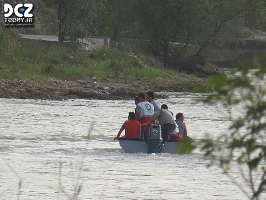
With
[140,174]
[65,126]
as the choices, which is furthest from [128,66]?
[140,174]

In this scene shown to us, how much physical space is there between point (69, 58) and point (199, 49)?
15030mm

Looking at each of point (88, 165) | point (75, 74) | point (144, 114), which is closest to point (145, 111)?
point (144, 114)

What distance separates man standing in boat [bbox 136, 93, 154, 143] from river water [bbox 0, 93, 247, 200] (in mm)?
624

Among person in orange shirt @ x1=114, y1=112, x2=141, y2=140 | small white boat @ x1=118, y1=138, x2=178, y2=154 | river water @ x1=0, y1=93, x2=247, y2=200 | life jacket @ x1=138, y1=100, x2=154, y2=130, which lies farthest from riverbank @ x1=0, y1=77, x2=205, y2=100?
person in orange shirt @ x1=114, y1=112, x2=141, y2=140

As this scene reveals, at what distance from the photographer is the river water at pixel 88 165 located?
1727cm

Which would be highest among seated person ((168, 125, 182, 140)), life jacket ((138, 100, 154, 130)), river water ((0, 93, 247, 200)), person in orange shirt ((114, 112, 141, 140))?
life jacket ((138, 100, 154, 130))

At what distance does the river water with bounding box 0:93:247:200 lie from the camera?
1727 centimetres

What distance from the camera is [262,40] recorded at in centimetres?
10406

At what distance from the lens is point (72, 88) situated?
139ft

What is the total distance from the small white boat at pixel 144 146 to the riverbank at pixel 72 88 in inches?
635

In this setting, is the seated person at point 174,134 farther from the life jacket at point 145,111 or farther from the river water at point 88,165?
the life jacket at point 145,111

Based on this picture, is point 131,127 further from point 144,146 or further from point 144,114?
point 144,146

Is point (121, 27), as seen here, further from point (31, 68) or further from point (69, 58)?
point (31, 68)

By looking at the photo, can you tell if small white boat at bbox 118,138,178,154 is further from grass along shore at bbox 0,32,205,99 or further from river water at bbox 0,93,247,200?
grass along shore at bbox 0,32,205,99
